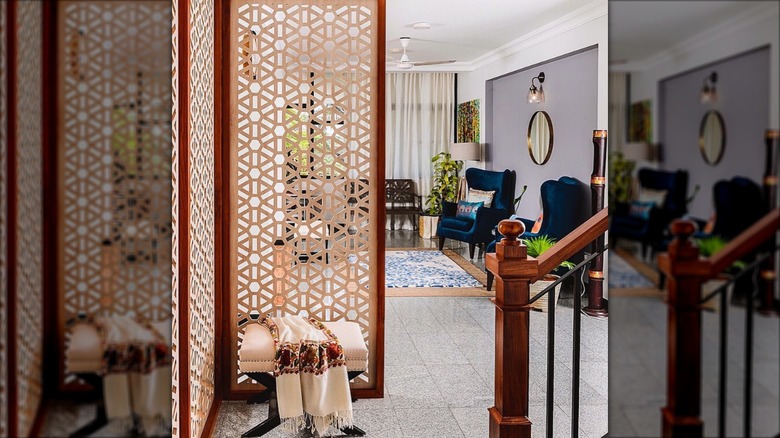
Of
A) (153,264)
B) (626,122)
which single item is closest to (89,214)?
(153,264)

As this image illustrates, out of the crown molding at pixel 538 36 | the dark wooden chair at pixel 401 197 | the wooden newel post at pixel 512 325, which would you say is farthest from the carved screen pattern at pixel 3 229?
the dark wooden chair at pixel 401 197

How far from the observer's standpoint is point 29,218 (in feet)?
0.86

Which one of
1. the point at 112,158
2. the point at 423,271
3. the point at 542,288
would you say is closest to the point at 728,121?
the point at 112,158

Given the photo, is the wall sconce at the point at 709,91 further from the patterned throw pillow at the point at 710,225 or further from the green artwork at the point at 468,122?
the green artwork at the point at 468,122

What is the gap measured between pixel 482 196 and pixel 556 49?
97.1 inches

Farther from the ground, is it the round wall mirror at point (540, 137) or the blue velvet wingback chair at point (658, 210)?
the round wall mirror at point (540, 137)

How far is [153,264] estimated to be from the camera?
28cm

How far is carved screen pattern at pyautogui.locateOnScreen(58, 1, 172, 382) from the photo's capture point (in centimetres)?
26

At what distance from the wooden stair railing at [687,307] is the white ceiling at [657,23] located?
94mm

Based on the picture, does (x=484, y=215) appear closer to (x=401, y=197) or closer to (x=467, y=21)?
(x=467, y=21)

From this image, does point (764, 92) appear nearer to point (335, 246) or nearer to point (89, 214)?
point (89, 214)

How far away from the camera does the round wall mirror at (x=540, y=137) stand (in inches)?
289

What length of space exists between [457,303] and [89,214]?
557 cm

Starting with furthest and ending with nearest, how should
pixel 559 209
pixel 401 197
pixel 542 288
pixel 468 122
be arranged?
pixel 401 197
pixel 468 122
pixel 559 209
pixel 542 288
